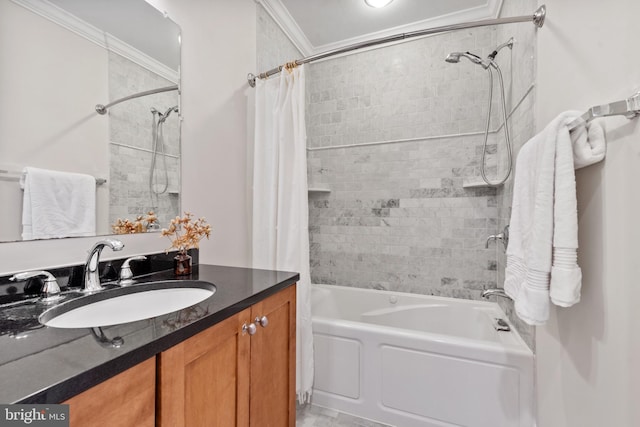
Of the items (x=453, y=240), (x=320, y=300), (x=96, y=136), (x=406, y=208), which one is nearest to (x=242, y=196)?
(x=96, y=136)

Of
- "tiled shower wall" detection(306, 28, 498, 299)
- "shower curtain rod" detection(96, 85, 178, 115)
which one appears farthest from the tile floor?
"shower curtain rod" detection(96, 85, 178, 115)

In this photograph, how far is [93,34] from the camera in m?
1.02

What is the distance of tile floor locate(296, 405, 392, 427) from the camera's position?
5.21 feet

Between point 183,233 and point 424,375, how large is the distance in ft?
4.97

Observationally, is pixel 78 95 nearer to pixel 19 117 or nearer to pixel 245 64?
pixel 19 117

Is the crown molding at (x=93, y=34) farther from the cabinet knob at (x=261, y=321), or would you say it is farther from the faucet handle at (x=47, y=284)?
the cabinet knob at (x=261, y=321)

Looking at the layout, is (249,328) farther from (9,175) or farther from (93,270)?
(9,175)

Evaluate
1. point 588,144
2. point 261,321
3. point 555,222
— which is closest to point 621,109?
point 588,144

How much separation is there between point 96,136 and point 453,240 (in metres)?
2.36

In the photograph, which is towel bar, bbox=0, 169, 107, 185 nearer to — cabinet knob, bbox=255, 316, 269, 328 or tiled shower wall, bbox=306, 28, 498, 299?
cabinet knob, bbox=255, 316, 269, 328

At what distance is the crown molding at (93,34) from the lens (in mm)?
898

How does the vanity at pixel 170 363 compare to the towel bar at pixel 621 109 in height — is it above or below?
below

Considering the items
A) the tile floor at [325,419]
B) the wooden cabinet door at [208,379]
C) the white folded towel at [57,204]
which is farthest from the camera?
the tile floor at [325,419]

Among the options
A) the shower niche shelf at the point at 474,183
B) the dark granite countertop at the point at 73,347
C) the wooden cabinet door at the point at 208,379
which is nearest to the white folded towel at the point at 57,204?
the dark granite countertop at the point at 73,347
